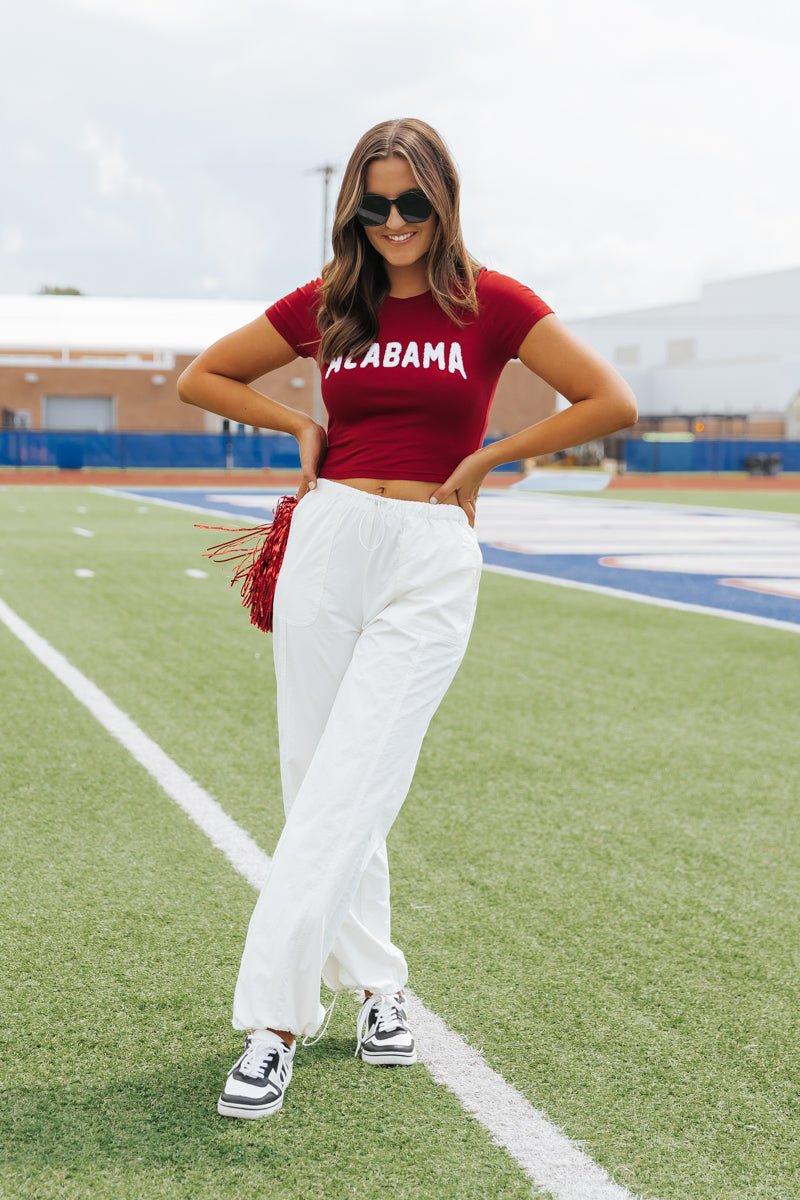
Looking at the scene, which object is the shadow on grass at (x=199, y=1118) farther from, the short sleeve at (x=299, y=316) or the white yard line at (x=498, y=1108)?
the short sleeve at (x=299, y=316)

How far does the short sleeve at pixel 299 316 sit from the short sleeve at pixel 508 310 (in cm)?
40

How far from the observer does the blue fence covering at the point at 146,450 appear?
44.7 meters

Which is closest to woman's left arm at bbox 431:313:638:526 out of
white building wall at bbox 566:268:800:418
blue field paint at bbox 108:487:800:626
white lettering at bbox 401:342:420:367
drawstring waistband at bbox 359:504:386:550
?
drawstring waistband at bbox 359:504:386:550

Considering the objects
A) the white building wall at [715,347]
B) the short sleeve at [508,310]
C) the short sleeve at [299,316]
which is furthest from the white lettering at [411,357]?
the white building wall at [715,347]

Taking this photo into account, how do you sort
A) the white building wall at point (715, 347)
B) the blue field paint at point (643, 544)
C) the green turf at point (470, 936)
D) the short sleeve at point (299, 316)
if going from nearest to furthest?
the green turf at point (470, 936) < the short sleeve at point (299, 316) < the blue field paint at point (643, 544) < the white building wall at point (715, 347)

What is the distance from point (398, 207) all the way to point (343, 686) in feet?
3.29

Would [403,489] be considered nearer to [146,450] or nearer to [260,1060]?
[260,1060]

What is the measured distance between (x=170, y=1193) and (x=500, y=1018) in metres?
1.11

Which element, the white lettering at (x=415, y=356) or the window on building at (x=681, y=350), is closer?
the white lettering at (x=415, y=356)

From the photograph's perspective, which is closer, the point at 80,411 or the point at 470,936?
the point at 470,936

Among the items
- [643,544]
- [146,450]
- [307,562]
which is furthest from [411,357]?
[146,450]

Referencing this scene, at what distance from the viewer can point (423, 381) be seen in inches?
119

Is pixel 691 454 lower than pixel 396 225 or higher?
lower

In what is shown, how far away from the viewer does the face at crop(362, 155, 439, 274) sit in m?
3.01
